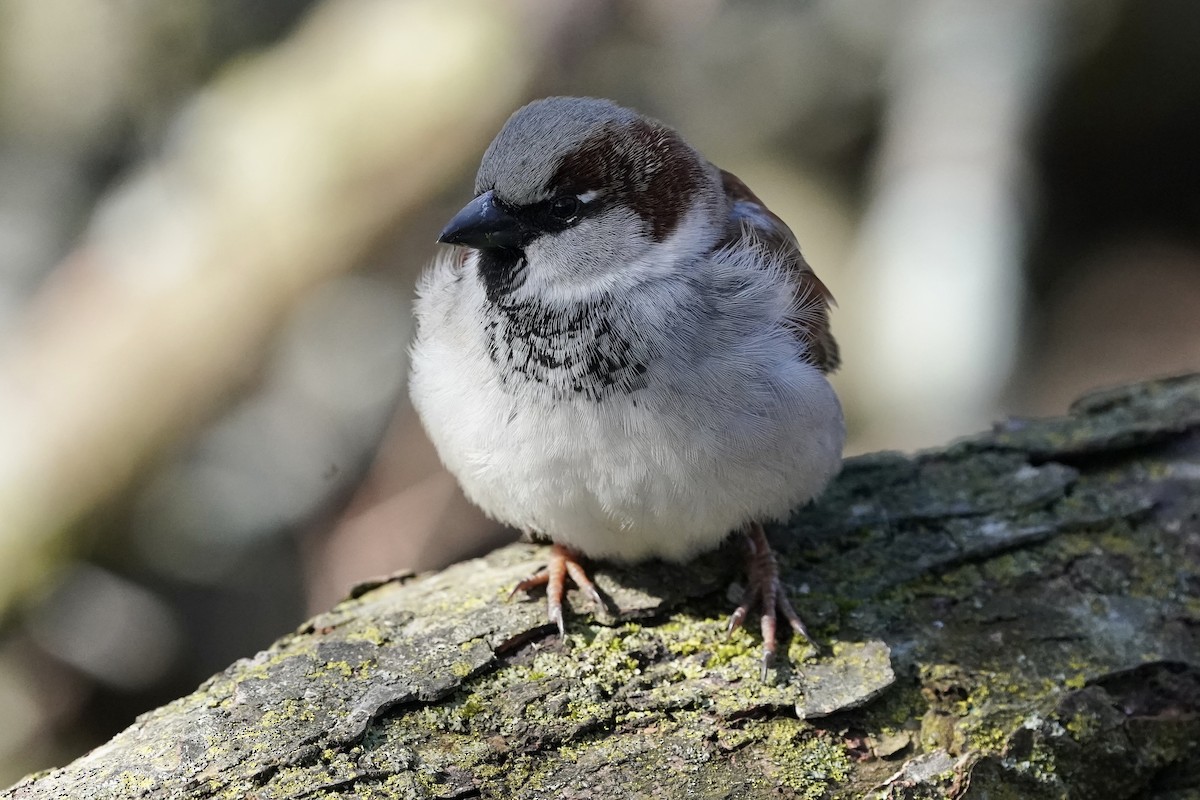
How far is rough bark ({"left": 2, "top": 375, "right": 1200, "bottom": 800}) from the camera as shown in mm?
2080

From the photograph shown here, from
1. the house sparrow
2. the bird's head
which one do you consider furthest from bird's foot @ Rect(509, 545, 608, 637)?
the bird's head

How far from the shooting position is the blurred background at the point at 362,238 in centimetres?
495

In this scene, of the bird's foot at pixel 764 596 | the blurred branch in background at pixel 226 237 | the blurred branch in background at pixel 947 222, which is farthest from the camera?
the blurred branch in background at pixel 947 222

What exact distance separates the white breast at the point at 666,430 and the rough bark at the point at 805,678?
27 cm

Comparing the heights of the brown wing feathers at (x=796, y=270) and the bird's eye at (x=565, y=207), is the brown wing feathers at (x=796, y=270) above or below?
below

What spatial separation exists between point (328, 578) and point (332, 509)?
1.49ft

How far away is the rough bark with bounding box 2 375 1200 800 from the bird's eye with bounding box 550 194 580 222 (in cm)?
94

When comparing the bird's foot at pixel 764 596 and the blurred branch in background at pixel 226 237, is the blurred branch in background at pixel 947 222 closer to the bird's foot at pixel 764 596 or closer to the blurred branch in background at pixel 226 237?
the blurred branch in background at pixel 226 237

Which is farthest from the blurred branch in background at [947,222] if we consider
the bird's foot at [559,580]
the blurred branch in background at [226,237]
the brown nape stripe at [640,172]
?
the bird's foot at [559,580]

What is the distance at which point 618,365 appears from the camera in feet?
7.89

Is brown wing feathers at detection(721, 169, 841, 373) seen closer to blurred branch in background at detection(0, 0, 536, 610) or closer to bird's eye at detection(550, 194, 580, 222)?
bird's eye at detection(550, 194, 580, 222)

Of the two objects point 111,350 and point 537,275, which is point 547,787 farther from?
point 111,350

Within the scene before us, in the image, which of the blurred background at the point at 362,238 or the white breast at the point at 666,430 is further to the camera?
the blurred background at the point at 362,238

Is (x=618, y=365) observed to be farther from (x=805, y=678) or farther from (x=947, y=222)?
(x=947, y=222)
